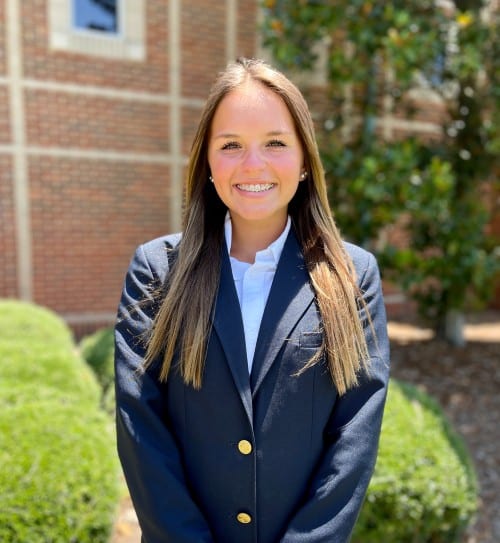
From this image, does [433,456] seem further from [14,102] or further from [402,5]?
[14,102]

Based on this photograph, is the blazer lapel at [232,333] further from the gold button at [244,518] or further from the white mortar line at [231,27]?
the white mortar line at [231,27]

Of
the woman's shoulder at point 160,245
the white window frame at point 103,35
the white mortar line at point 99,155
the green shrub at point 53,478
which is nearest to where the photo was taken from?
the woman's shoulder at point 160,245

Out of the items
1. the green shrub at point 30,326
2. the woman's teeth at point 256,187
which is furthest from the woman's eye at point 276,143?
the green shrub at point 30,326

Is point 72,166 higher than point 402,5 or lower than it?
lower

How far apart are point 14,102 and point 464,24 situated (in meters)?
5.55

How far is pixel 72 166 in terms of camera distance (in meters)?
7.14

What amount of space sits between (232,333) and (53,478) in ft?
5.10

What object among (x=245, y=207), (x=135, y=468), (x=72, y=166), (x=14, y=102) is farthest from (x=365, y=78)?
(x=135, y=468)

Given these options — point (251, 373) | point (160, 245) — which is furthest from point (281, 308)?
point (160, 245)

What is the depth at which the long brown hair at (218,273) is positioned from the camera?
147 cm

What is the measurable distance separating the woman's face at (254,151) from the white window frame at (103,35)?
637 centimetres

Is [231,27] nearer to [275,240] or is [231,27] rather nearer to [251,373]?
[275,240]

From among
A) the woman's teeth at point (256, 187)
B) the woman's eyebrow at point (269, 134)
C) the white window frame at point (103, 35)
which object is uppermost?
the white window frame at point (103, 35)

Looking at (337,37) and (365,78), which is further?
(337,37)
